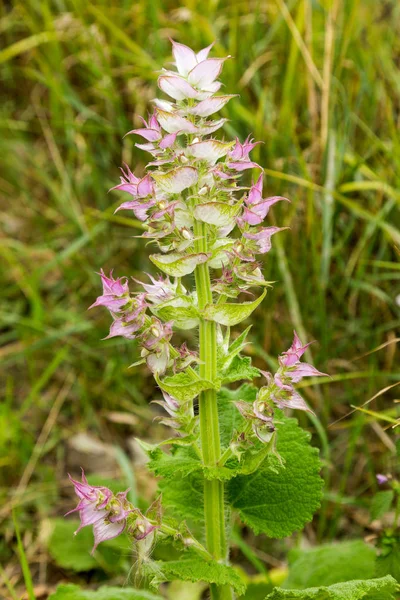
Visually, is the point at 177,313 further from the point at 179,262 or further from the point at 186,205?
the point at 186,205

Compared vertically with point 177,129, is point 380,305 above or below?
below

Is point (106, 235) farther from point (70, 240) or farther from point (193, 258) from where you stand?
point (193, 258)

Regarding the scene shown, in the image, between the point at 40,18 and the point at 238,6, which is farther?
the point at 40,18

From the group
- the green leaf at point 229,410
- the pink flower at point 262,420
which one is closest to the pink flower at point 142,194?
the pink flower at point 262,420

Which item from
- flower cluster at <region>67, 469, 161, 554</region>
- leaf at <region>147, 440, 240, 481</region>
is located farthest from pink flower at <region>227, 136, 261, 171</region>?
flower cluster at <region>67, 469, 161, 554</region>

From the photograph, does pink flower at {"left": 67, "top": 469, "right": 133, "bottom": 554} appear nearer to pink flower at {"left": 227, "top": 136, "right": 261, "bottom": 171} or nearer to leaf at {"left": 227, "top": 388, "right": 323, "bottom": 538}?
leaf at {"left": 227, "top": 388, "right": 323, "bottom": 538}

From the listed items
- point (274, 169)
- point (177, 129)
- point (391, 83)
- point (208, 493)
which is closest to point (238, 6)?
point (391, 83)

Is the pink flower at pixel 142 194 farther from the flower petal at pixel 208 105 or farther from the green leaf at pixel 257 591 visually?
the green leaf at pixel 257 591
